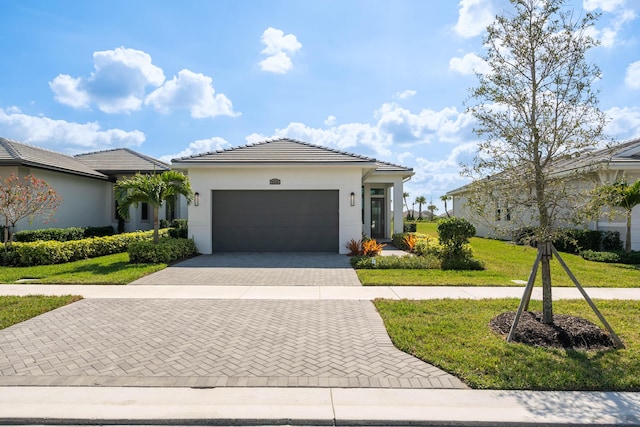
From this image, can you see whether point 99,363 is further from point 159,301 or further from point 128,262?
point 128,262

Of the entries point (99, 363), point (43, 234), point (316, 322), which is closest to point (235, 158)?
point (43, 234)

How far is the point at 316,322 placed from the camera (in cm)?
583

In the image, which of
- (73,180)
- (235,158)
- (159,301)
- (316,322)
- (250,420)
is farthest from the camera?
(73,180)

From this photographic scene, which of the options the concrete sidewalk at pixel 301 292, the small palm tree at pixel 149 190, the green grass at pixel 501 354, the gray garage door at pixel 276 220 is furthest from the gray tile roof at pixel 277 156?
the green grass at pixel 501 354

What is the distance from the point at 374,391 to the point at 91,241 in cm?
1354

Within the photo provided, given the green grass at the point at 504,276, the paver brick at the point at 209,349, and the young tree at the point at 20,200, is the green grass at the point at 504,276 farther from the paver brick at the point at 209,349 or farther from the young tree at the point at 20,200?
the young tree at the point at 20,200

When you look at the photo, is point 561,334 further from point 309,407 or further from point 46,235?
point 46,235

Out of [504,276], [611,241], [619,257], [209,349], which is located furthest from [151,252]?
[611,241]

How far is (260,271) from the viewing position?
10523 millimetres

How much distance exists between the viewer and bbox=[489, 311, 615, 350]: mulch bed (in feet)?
15.7

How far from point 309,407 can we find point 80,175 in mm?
18509

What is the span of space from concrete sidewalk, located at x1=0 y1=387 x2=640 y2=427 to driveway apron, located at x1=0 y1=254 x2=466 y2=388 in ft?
0.56

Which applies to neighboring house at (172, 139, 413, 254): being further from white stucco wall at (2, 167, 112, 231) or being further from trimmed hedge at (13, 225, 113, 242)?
white stucco wall at (2, 167, 112, 231)

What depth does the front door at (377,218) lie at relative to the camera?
20562mm
